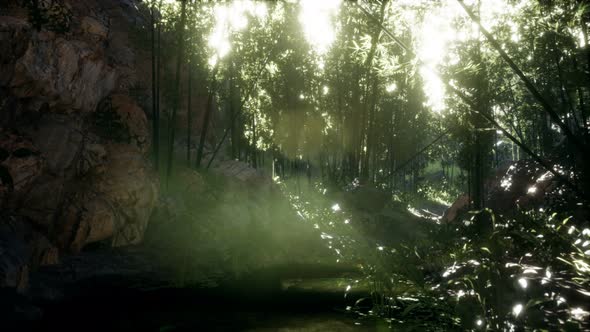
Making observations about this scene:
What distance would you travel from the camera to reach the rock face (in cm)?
891

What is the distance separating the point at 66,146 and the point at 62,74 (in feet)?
4.97

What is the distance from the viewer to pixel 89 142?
37.4 feet

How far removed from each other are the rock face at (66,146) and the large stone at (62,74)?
2 cm

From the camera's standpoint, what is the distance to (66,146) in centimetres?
1064

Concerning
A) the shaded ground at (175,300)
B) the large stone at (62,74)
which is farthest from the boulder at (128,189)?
the large stone at (62,74)

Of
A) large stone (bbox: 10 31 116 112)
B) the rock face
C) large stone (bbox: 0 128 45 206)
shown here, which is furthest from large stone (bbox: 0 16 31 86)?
large stone (bbox: 0 128 45 206)

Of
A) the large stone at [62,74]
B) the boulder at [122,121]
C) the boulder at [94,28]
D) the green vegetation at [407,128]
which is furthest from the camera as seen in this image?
the boulder at [94,28]

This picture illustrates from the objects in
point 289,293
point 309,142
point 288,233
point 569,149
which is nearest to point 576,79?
point 289,293

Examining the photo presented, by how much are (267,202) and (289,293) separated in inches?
362

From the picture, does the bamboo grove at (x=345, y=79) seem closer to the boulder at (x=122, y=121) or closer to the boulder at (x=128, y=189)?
the boulder at (x=122, y=121)

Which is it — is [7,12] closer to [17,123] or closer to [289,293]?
[17,123]

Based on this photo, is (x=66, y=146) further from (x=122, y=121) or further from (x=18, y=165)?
(x=122, y=121)

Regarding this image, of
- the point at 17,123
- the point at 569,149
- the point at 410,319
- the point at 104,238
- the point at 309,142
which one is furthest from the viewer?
the point at 309,142

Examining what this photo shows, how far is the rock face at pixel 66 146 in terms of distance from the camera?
8.91 m
